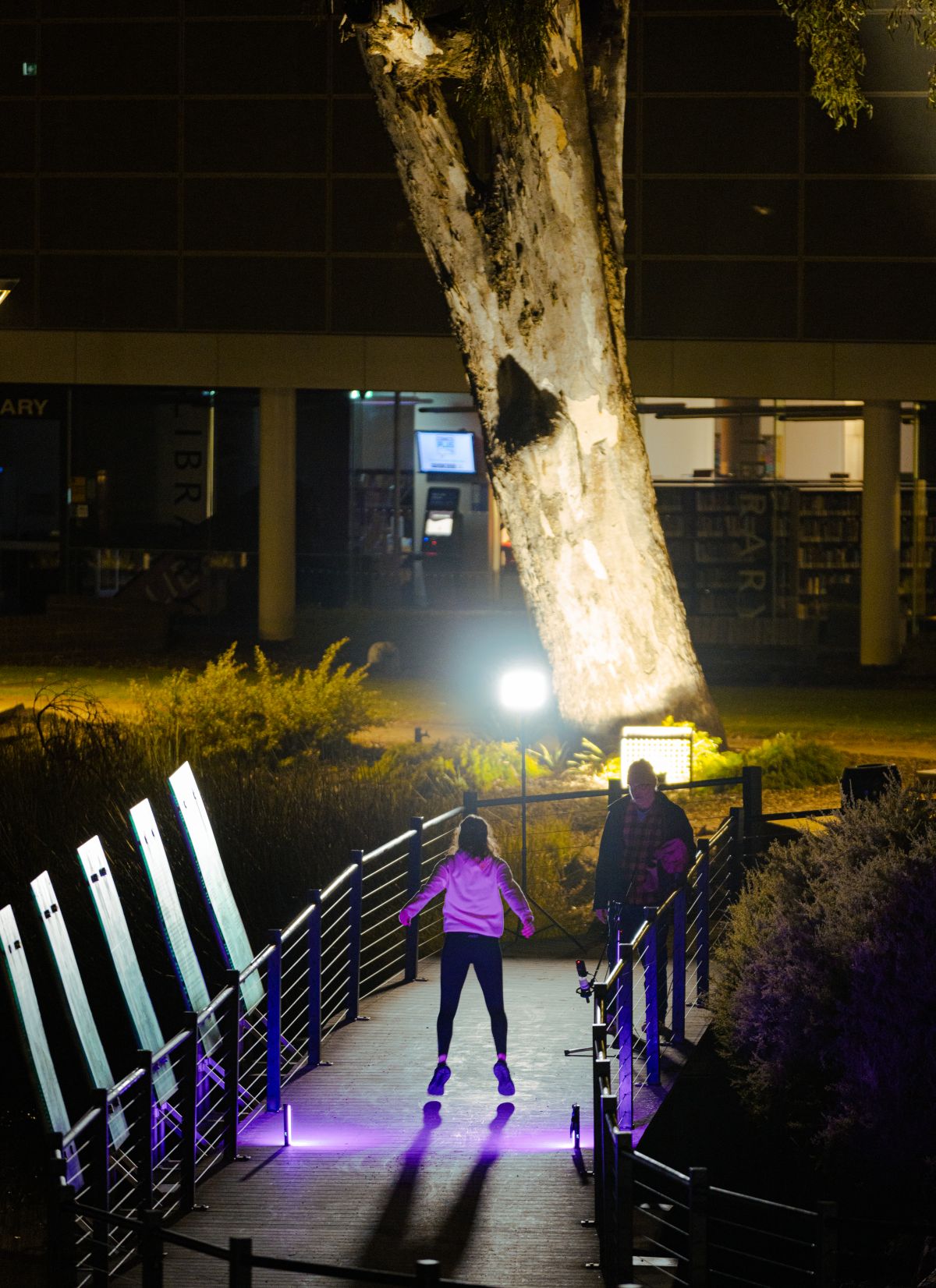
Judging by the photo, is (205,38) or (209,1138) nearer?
(209,1138)

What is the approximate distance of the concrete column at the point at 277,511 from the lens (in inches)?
1248

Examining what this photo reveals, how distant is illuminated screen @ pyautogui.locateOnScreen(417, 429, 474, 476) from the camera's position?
33.1 m

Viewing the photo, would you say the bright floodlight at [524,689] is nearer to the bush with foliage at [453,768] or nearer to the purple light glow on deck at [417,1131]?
the bush with foliage at [453,768]

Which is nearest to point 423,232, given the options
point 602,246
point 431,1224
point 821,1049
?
point 602,246

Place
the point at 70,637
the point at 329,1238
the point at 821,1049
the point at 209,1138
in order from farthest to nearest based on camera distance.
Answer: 1. the point at 70,637
2. the point at 209,1138
3. the point at 821,1049
4. the point at 329,1238

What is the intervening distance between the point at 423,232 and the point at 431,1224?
504 inches

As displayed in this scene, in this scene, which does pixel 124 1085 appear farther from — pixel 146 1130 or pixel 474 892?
pixel 474 892

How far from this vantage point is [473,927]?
906 cm

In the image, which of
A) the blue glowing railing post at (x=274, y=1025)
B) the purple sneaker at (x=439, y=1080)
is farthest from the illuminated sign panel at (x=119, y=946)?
the purple sneaker at (x=439, y=1080)

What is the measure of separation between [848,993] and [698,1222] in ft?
11.0

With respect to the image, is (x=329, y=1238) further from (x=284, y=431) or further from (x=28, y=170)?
(x=28, y=170)

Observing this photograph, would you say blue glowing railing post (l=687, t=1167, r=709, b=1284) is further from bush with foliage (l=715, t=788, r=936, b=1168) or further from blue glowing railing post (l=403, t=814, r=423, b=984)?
blue glowing railing post (l=403, t=814, r=423, b=984)

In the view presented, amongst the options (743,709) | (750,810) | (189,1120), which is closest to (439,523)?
(743,709)

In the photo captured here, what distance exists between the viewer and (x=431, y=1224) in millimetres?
7223
